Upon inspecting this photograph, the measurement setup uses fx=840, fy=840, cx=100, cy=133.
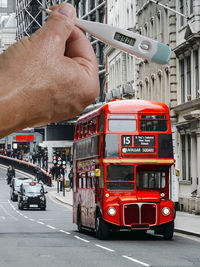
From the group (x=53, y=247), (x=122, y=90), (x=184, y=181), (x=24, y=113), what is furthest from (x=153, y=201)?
(x=122, y=90)

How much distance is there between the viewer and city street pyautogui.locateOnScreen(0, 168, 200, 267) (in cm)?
1989

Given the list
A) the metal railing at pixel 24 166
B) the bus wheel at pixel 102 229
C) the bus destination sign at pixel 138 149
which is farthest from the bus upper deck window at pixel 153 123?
the metal railing at pixel 24 166

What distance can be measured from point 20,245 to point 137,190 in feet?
14.2

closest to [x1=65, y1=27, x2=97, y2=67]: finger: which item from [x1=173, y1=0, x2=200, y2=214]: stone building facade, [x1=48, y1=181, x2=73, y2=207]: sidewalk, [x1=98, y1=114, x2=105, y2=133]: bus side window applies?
→ [x1=98, y1=114, x2=105, y2=133]: bus side window

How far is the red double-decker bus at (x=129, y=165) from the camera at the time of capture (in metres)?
26.3

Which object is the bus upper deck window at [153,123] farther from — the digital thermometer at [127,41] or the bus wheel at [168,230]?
the digital thermometer at [127,41]

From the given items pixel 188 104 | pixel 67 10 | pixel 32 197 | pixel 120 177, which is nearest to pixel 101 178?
pixel 120 177

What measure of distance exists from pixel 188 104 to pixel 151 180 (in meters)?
15.0

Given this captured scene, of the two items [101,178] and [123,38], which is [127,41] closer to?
[123,38]

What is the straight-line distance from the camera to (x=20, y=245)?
84.0ft

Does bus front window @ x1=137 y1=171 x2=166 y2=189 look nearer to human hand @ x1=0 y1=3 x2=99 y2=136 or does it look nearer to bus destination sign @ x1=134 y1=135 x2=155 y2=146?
bus destination sign @ x1=134 y1=135 x2=155 y2=146

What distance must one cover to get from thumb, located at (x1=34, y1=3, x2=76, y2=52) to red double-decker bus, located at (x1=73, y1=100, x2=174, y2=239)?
2333cm

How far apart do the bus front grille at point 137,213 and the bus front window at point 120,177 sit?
0.70 metres

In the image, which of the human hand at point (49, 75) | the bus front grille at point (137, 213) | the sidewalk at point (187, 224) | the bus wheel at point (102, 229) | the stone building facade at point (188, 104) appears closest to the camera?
the human hand at point (49, 75)
